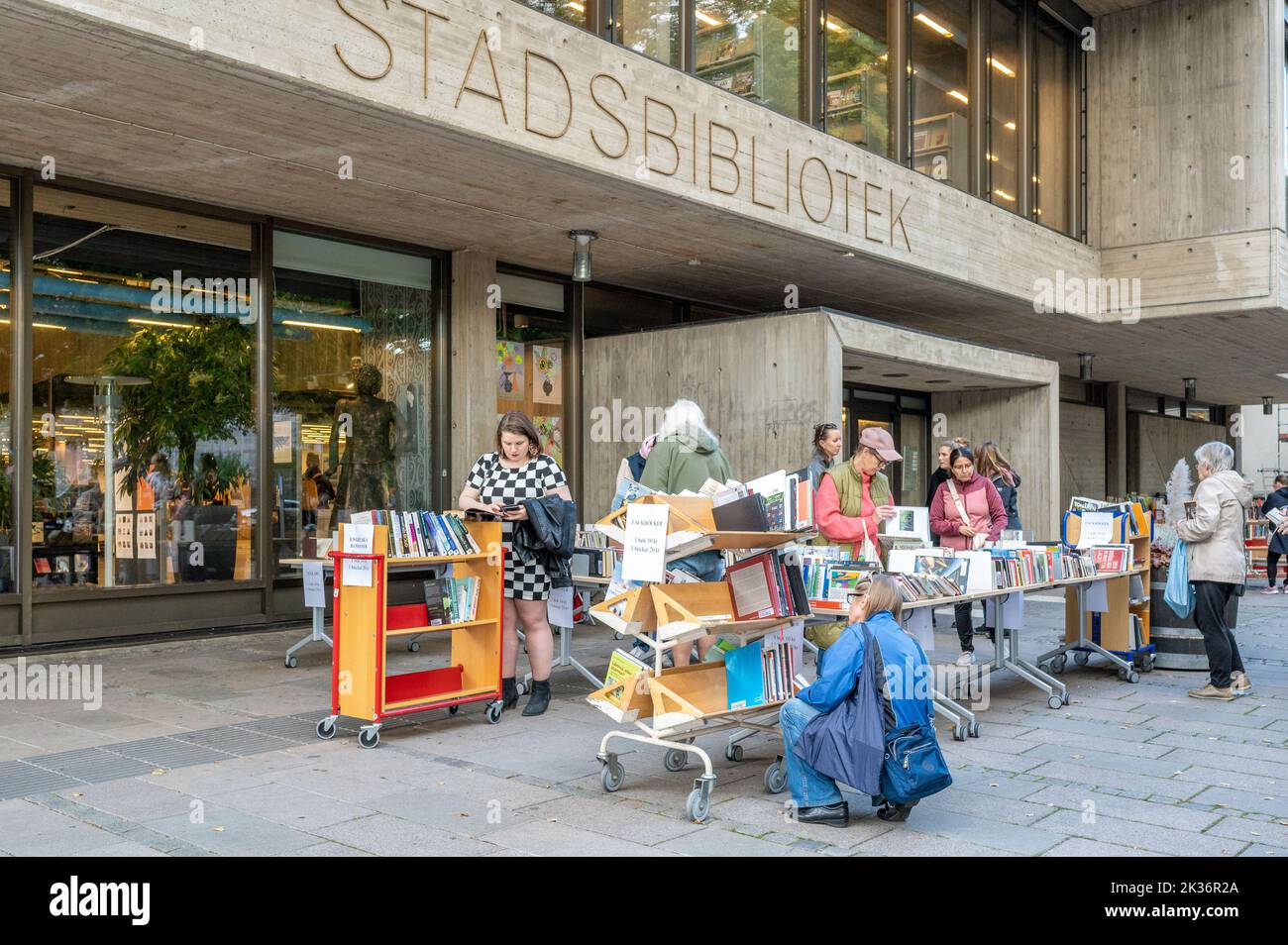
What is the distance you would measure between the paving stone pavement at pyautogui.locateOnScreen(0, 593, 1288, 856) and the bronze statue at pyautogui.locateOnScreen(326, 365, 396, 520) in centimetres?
330

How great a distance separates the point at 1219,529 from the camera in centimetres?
816

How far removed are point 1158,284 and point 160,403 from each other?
1342cm

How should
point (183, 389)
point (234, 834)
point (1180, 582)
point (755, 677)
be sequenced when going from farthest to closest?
point (183, 389) < point (1180, 582) < point (755, 677) < point (234, 834)

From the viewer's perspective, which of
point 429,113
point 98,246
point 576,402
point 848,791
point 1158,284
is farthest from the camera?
point 1158,284

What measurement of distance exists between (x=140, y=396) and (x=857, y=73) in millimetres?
8634

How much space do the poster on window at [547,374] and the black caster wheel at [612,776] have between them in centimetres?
803

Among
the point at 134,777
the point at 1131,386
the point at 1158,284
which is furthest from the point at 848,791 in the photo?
the point at 1131,386

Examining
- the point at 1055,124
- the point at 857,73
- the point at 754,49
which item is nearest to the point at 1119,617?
the point at 754,49

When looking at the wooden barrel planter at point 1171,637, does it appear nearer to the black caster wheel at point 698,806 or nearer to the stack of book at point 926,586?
the stack of book at point 926,586

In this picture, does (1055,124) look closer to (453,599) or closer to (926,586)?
(926,586)

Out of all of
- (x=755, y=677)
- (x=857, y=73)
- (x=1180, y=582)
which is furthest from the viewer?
(x=857, y=73)

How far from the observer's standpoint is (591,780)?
575cm

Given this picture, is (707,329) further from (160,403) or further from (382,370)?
(160,403)

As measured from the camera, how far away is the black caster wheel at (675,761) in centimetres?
595
